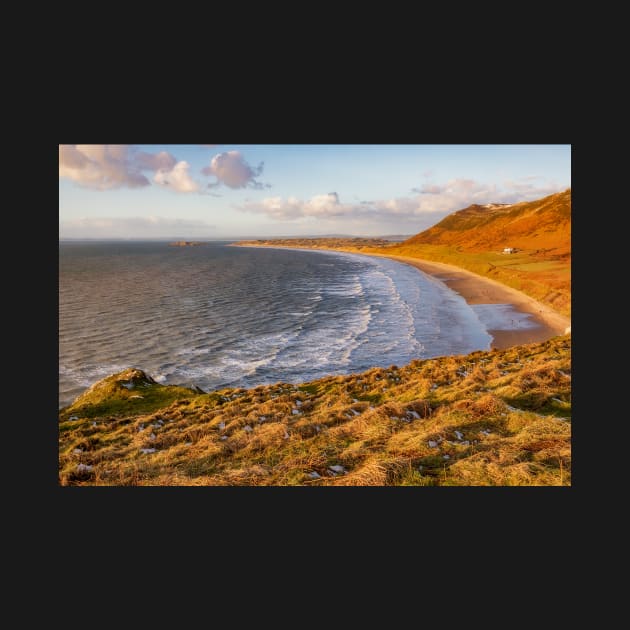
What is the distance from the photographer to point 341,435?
21.9ft

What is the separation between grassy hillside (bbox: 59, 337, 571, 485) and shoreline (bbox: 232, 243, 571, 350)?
11.7 metres

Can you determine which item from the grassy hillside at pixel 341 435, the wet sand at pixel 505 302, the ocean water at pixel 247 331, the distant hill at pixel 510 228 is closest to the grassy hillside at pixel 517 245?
the distant hill at pixel 510 228

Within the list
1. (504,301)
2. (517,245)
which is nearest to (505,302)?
(504,301)

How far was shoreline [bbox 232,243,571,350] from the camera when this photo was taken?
20.6 m

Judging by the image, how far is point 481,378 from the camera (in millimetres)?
9523

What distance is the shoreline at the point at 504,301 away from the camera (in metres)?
20.6

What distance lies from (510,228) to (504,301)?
35586 millimetres

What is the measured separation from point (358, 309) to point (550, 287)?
15047mm

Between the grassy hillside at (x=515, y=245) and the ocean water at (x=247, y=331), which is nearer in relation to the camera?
the ocean water at (x=247, y=331)

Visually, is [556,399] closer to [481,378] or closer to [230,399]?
[481,378]

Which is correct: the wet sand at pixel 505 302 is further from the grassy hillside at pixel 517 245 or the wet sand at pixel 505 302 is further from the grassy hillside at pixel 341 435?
the grassy hillside at pixel 341 435

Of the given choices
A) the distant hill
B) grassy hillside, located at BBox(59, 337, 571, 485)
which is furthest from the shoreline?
grassy hillside, located at BBox(59, 337, 571, 485)

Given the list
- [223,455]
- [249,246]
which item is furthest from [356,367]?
[249,246]

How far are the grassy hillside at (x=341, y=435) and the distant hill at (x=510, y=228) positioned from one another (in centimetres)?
956
